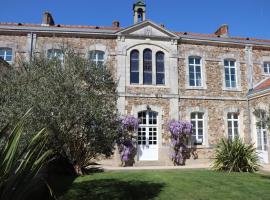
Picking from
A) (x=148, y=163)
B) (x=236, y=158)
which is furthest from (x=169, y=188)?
(x=148, y=163)

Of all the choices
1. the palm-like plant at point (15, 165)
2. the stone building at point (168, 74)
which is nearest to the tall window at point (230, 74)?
the stone building at point (168, 74)

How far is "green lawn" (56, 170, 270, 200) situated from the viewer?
6688 millimetres

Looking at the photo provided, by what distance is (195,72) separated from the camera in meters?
16.1

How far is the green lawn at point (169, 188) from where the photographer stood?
6.69 m

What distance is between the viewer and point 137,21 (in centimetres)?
1645

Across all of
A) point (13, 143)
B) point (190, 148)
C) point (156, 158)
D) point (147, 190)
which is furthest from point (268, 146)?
point (13, 143)

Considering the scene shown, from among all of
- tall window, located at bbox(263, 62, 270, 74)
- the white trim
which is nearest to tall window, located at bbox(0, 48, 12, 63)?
the white trim

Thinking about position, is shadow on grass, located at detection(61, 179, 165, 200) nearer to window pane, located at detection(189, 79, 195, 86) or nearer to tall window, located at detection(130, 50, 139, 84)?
tall window, located at detection(130, 50, 139, 84)

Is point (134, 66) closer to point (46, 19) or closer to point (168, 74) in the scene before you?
point (168, 74)

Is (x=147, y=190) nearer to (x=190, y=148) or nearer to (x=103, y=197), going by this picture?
(x=103, y=197)

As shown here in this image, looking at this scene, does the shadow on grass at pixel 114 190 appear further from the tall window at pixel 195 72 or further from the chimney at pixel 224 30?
the chimney at pixel 224 30

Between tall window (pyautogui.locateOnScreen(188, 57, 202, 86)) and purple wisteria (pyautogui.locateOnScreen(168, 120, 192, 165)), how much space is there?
2688 mm

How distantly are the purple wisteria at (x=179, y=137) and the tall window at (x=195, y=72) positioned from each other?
2.69m

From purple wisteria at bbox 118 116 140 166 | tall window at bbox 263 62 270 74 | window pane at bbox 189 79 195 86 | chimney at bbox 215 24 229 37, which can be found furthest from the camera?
chimney at bbox 215 24 229 37
